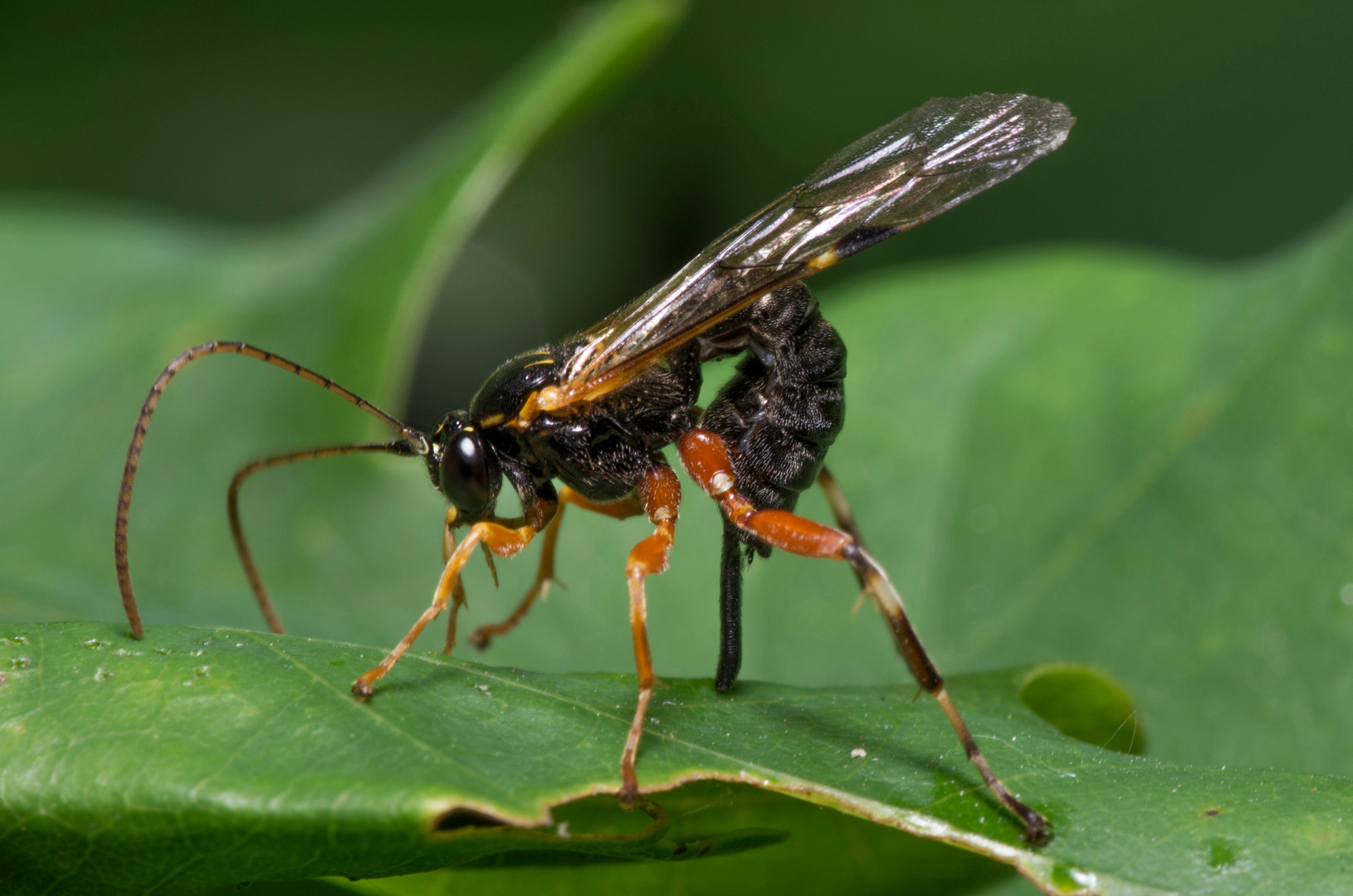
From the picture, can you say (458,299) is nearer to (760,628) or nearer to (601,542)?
(601,542)

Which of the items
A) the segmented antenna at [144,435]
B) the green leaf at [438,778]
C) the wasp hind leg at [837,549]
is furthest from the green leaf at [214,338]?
the green leaf at [438,778]

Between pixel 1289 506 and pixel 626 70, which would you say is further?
pixel 626 70

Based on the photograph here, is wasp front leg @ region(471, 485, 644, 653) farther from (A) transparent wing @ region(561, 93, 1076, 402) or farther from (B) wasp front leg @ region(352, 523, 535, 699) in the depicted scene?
(A) transparent wing @ region(561, 93, 1076, 402)

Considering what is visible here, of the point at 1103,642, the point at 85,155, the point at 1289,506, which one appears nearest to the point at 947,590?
the point at 1103,642

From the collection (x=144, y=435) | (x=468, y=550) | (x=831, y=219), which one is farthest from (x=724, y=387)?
(x=144, y=435)

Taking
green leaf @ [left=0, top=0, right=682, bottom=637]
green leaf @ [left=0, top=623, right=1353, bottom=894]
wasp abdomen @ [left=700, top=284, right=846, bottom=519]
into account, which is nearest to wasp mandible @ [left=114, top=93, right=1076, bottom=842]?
wasp abdomen @ [left=700, top=284, right=846, bottom=519]

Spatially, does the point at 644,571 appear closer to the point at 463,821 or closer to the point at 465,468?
the point at 465,468

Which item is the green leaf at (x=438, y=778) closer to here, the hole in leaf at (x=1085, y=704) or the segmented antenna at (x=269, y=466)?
the hole in leaf at (x=1085, y=704)
